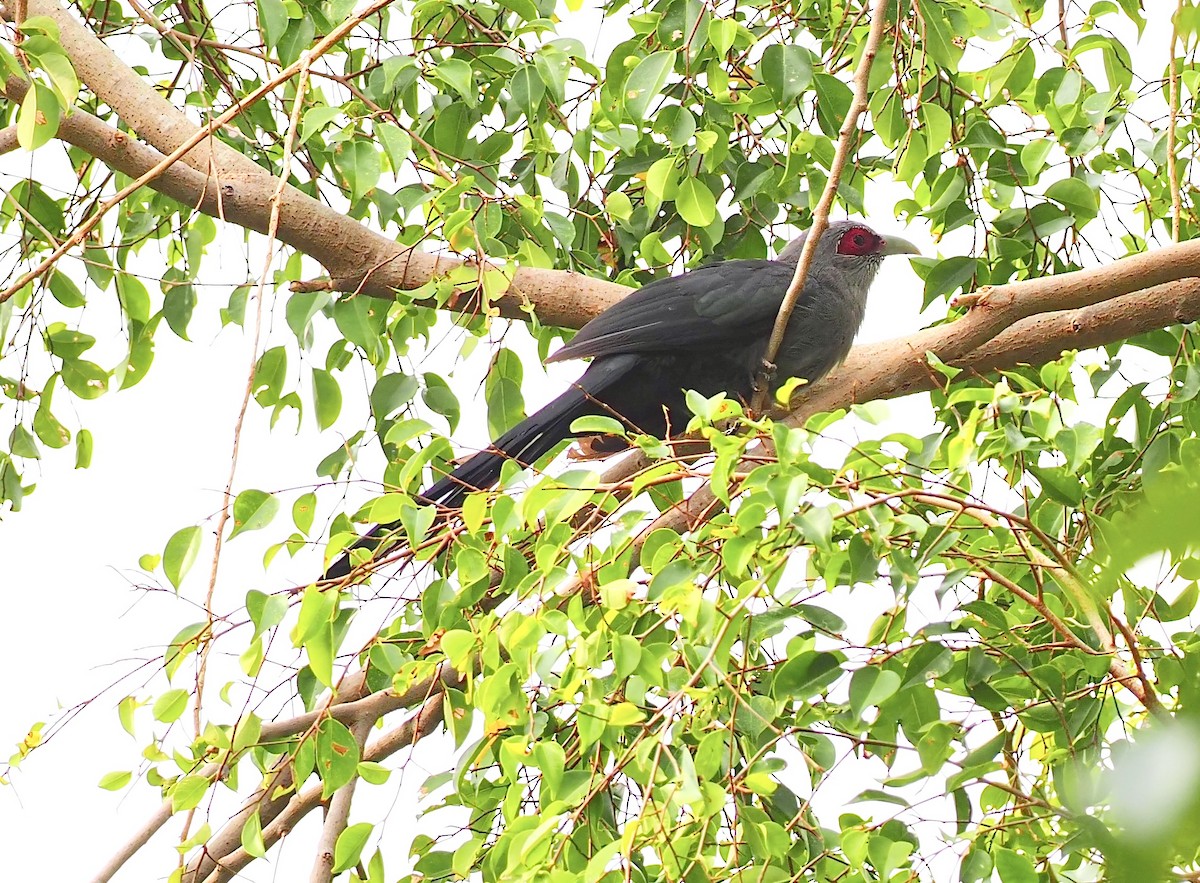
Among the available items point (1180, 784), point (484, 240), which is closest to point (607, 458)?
point (484, 240)

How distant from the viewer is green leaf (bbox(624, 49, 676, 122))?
2236 mm

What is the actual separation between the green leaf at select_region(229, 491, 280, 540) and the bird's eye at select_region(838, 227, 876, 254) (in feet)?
8.09

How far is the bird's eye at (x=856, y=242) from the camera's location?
149 inches

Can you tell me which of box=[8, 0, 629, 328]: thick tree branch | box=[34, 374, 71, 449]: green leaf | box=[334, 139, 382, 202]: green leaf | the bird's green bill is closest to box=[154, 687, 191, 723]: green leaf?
box=[334, 139, 382, 202]: green leaf

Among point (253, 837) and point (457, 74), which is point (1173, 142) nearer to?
point (457, 74)

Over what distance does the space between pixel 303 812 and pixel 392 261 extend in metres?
1.20

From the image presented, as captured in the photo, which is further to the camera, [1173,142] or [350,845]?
[1173,142]

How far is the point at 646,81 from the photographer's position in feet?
7.38

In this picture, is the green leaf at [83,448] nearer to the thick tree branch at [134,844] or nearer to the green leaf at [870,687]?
the thick tree branch at [134,844]

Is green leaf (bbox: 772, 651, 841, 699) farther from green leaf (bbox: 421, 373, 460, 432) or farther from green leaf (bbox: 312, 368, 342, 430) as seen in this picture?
green leaf (bbox: 312, 368, 342, 430)

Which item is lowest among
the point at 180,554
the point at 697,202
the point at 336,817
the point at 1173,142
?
the point at 336,817

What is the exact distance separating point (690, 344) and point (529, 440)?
0.57 metres

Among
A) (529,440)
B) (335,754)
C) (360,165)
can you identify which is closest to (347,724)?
(335,754)

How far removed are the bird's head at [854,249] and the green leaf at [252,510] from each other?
7.47 ft
